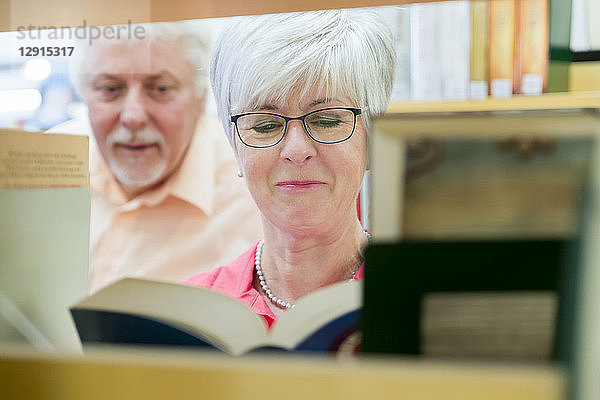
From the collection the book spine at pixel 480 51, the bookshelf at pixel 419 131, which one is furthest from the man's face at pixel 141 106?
the bookshelf at pixel 419 131

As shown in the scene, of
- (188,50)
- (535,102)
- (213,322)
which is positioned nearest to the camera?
(213,322)

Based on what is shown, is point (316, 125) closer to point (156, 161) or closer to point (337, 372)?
point (156, 161)

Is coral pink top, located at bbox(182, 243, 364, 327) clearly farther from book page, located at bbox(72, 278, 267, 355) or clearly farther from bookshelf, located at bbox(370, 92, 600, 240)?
bookshelf, located at bbox(370, 92, 600, 240)

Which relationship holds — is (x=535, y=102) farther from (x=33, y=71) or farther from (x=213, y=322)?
(x=33, y=71)

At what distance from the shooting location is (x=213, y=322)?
42cm

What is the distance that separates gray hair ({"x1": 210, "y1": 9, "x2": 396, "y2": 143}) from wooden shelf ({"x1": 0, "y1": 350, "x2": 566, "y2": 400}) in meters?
0.85

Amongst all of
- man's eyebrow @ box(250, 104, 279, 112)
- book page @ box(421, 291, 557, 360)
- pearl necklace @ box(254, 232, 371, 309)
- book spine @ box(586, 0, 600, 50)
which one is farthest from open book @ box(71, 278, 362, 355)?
book spine @ box(586, 0, 600, 50)

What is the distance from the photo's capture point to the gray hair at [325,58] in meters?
1.07

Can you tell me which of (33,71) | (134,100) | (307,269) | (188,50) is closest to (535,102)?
(307,269)

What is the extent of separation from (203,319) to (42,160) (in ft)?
1.13

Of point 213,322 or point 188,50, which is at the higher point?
point 188,50

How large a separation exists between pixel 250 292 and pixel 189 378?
84 cm

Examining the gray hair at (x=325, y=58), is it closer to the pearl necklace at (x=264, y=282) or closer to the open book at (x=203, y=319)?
the pearl necklace at (x=264, y=282)

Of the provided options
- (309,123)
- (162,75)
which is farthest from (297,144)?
(162,75)
